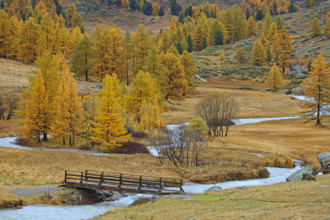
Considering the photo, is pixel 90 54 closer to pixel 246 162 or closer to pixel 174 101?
pixel 174 101

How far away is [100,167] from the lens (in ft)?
103

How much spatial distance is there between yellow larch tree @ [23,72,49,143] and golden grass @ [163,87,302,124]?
22665mm

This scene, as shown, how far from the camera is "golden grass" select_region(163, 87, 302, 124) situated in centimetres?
6238

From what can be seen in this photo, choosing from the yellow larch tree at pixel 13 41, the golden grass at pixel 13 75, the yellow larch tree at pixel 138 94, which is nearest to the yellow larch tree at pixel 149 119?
the yellow larch tree at pixel 138 94

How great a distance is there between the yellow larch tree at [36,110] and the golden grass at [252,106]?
74.4 feet

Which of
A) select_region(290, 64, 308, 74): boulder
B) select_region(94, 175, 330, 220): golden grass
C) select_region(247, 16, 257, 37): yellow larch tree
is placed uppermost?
select_region(247, 16, 257, 37): yellow larch tree

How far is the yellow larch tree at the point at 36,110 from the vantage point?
41.1 metres

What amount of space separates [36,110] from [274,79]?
70.0m

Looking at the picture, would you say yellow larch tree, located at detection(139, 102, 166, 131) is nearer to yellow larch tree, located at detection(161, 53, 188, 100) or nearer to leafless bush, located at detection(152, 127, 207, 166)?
leafless bush, located at detection(152, 127, 207, 166)

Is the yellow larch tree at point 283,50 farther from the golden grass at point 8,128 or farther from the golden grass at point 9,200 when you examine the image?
the golden grass at point 9,200

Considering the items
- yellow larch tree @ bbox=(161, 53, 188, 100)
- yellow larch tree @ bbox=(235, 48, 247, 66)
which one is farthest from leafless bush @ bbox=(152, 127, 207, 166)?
yellow larch tree @ bbox=(235, 48, 247, 66)

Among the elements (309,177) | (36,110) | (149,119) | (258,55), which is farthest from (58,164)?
(258,55)

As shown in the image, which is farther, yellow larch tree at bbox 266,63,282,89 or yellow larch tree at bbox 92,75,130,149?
yellow larch tree at bbox 266,63,282,89

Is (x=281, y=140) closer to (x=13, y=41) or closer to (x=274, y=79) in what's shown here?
(x=274, y=79)
